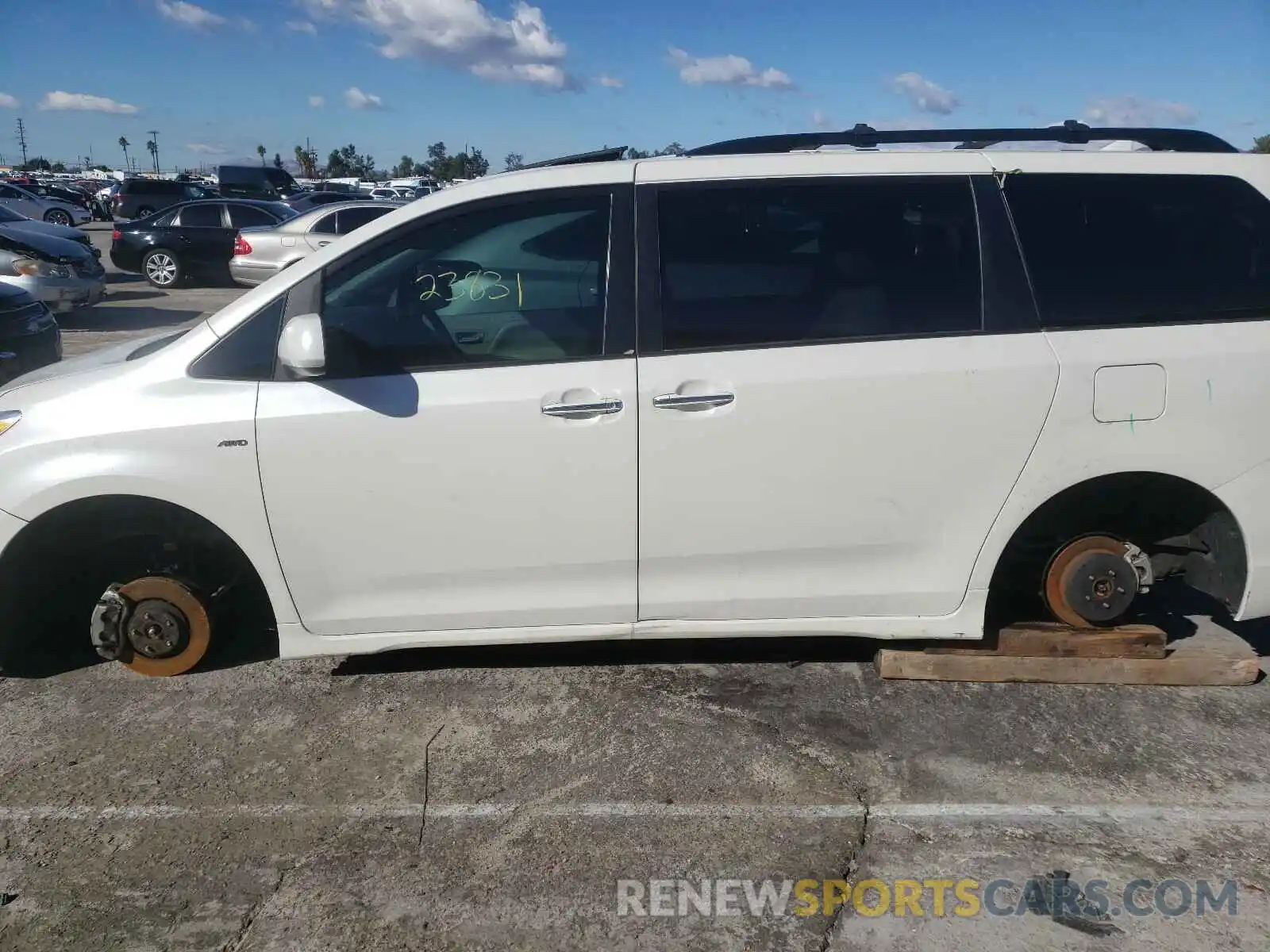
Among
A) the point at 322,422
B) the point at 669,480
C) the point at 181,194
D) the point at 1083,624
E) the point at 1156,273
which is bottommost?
the point at 1083,624

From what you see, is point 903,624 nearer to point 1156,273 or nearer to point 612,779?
point 612,779

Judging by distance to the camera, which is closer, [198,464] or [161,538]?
[198,464]

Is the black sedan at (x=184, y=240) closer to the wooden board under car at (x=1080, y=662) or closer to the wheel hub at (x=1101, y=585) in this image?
the wooden board under car at (x=1080, y=662)

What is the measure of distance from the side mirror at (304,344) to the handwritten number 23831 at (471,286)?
0.44m

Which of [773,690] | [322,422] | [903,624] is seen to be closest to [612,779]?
[773,690]

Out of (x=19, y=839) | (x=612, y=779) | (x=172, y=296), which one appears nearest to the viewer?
(x=19, y=839)

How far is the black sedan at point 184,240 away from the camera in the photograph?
59.1 feet

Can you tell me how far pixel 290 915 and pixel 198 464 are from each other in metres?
1.54

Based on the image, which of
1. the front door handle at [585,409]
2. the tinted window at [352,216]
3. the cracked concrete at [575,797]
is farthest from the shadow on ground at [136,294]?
the front door handle at [585,409]

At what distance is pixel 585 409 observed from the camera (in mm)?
3420

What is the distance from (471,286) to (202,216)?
55.3ft

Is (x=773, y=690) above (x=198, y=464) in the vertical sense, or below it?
below

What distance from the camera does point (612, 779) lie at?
3291 millimetres

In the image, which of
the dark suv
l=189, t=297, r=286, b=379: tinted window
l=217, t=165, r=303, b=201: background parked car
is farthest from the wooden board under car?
l=217, t=165, r=303, b=201: background parked car
